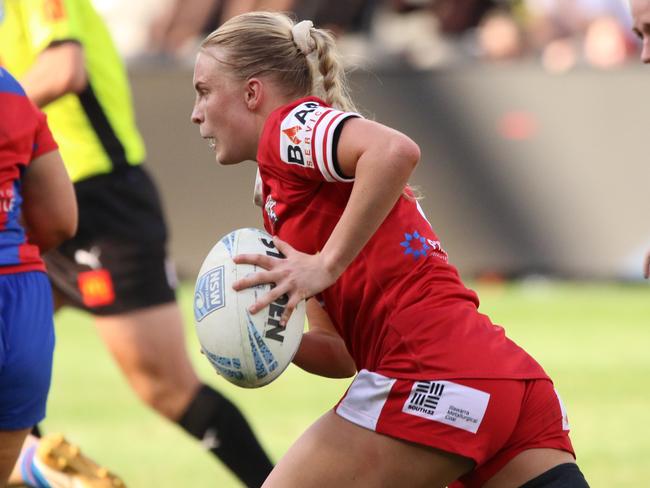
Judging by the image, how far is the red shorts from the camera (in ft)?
11.3

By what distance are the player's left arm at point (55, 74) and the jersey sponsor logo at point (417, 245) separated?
2164 mm

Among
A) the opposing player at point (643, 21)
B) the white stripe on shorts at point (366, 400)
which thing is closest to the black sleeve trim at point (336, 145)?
the white stripe on shorts at point (366, 400)

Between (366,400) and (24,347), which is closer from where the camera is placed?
(366,400)

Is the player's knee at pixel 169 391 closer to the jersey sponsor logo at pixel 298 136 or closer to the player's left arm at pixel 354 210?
the player's left arm at pixel 354 210

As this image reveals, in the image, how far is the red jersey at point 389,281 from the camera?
3.46 m

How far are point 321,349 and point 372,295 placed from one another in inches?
15.6

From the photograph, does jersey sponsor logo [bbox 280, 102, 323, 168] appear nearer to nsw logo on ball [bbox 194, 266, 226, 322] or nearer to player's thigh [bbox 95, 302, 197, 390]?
nsw logo on ball [bbox 194, 266, 226, 322]

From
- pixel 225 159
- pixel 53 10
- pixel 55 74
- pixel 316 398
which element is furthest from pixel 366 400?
pixel 316 398

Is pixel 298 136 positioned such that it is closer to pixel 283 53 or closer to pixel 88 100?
pixel 283 53

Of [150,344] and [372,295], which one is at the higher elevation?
[372,295]

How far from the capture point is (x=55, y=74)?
5.25m

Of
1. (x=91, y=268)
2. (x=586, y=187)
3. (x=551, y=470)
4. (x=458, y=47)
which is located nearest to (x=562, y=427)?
(x=551, y=470)

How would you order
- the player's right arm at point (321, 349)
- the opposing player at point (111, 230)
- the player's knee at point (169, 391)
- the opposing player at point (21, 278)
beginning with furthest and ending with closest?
the player's knee at point (169, 391) < the opposing player at point (111, 230) < the player's right arm at point (321, 349) < the opposing player at point (21, 278)

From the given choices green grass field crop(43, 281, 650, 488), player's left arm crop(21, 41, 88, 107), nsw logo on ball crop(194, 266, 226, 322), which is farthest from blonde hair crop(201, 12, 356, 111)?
green grass field crop(43, 281, 650, 488)
